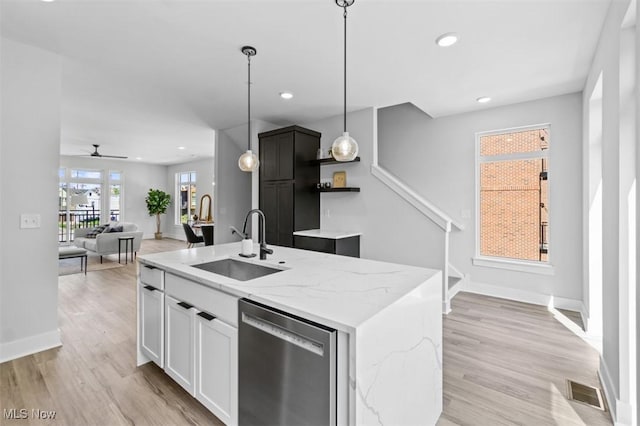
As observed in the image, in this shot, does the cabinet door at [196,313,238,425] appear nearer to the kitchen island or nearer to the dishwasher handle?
the kitchen island

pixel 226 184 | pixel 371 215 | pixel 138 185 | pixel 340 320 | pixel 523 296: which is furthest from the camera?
pixel 138 185

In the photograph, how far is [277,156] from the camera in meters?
4.51

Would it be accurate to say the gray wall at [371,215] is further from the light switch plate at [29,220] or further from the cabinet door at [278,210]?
the light switch plate at [29,220]

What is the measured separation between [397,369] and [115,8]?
291cm

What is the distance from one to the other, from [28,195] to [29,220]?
0.22 m

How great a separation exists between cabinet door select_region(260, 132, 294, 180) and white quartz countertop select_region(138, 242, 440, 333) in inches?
90.5

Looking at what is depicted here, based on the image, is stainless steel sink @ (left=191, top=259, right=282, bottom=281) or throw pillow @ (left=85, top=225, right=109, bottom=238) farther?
throw pillow @ (left=85, top=225, right=109, bottom=238)

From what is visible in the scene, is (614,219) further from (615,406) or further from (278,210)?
(278,210)

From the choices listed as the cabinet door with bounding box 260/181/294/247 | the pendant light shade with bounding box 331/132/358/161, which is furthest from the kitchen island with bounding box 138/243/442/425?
the cabinet door with bounding box 260/181/294/247

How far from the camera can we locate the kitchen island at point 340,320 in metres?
1.09

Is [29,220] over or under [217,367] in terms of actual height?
over

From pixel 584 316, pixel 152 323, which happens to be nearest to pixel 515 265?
pixel 584 316

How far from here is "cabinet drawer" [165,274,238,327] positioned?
1.50 metres

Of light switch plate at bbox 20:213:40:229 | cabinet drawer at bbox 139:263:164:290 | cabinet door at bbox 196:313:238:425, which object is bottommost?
cabinet door at bbox 196:313:238:425
